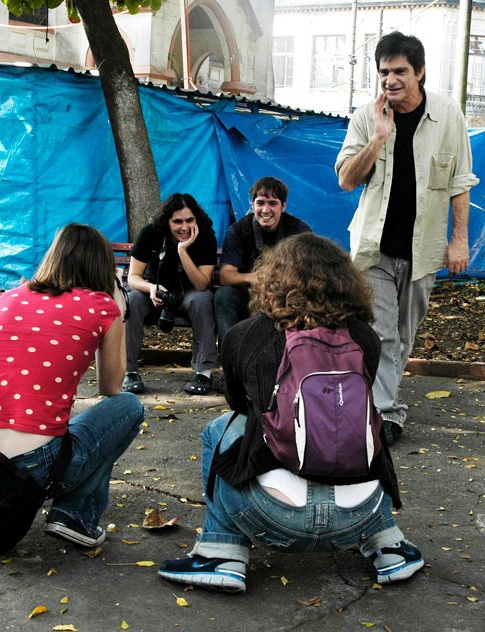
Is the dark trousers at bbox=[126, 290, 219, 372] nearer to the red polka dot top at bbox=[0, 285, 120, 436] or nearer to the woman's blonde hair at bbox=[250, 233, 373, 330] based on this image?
the red polka dot top at bbox=[0, 285, 120, 436]

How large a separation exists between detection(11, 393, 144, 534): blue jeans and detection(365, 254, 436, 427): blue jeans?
1900 millimetres

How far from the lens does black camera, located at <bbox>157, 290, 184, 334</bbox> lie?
22.0 feet

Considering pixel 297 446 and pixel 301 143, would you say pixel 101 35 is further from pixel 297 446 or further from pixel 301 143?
pixel 297 446

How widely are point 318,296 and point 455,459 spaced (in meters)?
2.23

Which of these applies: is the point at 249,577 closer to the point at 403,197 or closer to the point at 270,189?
the point at 403,197

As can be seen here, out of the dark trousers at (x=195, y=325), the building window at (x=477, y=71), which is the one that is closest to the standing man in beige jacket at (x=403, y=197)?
the dark trousers at (x=195, y=325)

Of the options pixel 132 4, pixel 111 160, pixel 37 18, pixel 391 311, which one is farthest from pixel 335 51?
pixel 391 311

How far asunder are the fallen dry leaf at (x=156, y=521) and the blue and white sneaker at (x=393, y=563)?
97 centimetres

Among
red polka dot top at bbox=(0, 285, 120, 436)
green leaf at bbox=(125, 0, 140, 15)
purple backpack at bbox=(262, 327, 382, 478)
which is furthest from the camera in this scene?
green leaf at bbox=(125, 0, 140, 15)

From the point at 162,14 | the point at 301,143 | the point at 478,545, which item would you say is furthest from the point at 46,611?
the point at 162,14

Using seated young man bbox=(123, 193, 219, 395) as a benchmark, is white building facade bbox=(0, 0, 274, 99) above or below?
above

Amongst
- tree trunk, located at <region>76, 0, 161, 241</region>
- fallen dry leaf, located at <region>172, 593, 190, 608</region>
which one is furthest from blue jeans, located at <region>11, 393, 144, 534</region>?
tree trunk, located at <region>76, 0, 161, 241</region>

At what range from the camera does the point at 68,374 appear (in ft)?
11.4

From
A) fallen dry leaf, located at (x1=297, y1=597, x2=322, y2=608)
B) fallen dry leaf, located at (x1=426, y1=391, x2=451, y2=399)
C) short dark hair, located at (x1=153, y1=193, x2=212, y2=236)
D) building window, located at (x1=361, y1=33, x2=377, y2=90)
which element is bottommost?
fallen dry leaf, located at (x1=426, y1=391, x2=451, y2=399)
